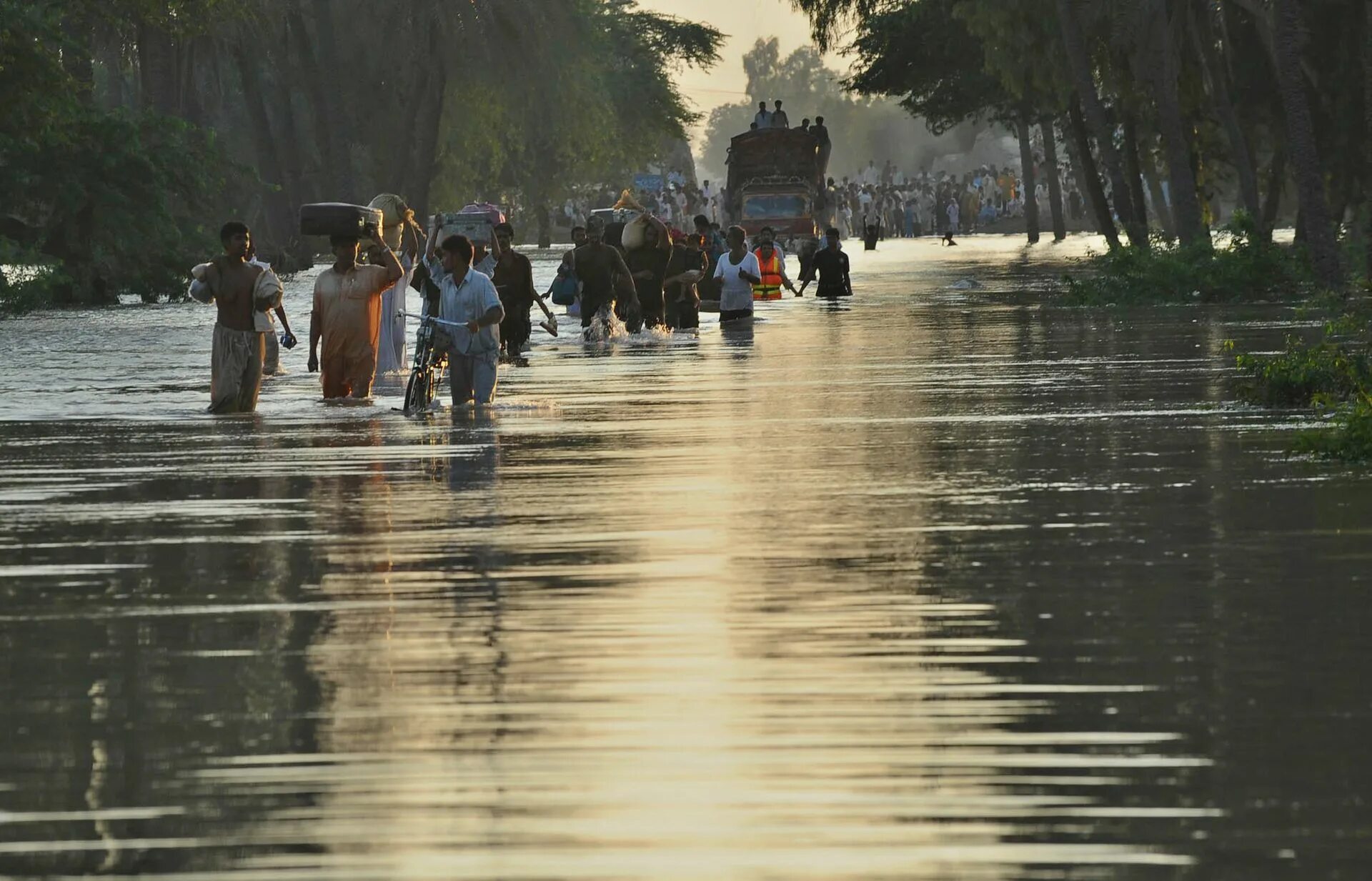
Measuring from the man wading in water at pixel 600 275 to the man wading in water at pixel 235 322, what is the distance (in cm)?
982

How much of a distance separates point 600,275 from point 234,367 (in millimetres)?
10768

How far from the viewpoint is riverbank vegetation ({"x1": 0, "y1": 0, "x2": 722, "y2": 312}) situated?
153 ft

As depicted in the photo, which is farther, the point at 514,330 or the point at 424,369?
→ the point at 514,330

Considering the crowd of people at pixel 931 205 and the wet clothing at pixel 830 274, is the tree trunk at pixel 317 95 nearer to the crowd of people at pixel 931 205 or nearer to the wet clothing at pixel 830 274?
the wet clothing at pixel 830 274

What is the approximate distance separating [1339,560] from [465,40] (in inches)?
2138

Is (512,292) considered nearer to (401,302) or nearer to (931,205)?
(401,302)

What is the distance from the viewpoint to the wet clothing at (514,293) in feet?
91.7

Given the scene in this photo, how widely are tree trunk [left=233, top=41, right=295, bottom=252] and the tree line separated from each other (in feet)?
48.9

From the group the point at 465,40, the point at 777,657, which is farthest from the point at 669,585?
the point at 465,40

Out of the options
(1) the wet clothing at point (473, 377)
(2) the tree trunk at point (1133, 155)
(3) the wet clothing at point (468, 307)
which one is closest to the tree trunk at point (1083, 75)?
(2) the tree trunk at point (1133, 155)

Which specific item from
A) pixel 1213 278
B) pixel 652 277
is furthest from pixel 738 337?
pixel 1213 278

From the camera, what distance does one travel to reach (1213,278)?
39219mm

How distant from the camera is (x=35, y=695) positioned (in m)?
8.74

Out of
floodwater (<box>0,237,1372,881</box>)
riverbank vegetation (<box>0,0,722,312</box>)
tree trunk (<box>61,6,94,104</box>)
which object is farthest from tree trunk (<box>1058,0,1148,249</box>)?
floodwater (<box>0,237,1372,881</box>)
